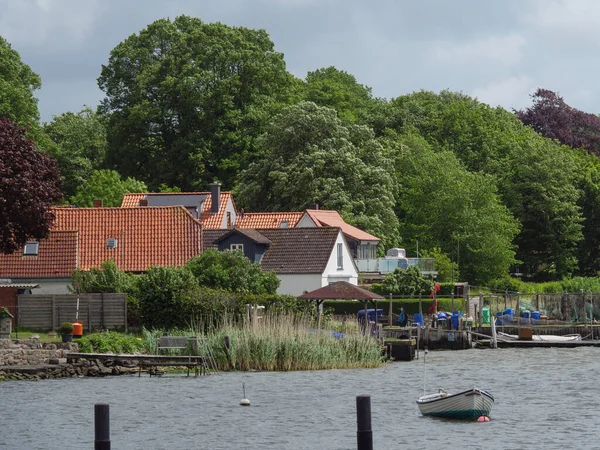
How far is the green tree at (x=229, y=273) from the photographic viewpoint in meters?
73.2

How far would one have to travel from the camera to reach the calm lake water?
38469mm

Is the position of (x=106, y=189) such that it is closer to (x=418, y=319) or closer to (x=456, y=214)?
(x=456, y=214)

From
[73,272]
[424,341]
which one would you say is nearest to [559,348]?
[424,341]

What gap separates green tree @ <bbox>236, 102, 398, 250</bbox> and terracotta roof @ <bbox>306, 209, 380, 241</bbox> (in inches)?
111

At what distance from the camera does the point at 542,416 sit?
146ft

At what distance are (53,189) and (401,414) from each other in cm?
2502

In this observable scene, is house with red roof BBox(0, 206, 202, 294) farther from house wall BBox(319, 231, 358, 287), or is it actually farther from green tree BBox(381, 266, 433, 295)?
green tree BBox(381, 266, 433, 295)

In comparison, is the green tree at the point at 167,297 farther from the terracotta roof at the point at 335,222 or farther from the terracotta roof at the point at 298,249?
the terracotta roof at the point at 335,222

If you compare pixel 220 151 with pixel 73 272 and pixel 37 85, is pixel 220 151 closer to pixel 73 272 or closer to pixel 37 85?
pixel 37 85

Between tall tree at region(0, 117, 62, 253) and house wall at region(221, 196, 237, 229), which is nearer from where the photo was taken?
tall tree at region(0, 117, 62, 253)

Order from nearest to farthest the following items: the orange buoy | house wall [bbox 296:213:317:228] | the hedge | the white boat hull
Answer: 1. the white boat hull
2. the orange buoy
3. the hedge
4. house wall [bbox 296:213:317:228]

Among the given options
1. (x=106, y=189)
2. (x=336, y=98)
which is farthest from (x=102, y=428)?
(x=336, y=98)

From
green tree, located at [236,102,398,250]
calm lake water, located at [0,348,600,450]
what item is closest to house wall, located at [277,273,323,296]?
green tree, located at [236,102,398,250]

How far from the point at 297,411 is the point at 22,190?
70.6 feet
